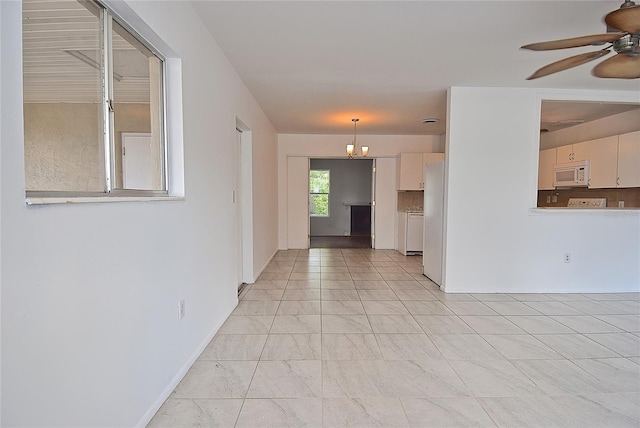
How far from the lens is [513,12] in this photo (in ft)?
7.11

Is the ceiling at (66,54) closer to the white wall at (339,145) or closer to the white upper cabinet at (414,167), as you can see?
the white wall at (339,145)

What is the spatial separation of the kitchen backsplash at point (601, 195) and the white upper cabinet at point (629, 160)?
1.94ft

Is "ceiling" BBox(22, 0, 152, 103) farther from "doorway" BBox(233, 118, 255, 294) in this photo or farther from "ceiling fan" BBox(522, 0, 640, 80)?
"doorway" BBox(233, 118, 255, 294)

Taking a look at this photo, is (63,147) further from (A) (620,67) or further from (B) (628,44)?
(A) (620,67)

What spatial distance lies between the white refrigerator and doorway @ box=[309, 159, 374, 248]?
16.6ft

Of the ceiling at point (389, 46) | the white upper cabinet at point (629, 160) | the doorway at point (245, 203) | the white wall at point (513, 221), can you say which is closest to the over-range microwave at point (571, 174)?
the white upper cabinet at point (629, 160)

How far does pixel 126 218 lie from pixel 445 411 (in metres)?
1.89

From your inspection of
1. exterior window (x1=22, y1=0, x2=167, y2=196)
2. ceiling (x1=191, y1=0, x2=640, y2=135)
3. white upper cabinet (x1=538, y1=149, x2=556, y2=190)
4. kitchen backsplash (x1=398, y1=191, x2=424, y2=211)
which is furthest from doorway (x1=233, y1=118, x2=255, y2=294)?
white upper cabinet (x1=538, y1=149, x2=556, y2=190)

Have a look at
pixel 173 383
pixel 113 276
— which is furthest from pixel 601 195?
pixel 113 276

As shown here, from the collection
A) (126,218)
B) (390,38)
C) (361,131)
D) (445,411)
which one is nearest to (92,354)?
(126,218)

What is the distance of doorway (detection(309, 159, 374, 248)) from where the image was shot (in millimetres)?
9664

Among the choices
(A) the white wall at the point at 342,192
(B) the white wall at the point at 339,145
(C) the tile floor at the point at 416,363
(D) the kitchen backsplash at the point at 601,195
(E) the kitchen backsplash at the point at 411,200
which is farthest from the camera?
(A) the white wall at the point at 342,192

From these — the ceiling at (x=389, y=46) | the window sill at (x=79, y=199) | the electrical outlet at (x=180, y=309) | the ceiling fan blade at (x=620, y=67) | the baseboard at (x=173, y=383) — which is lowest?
the baseboard at (x=173, y=383)

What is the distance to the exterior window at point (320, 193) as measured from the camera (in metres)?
9.70
